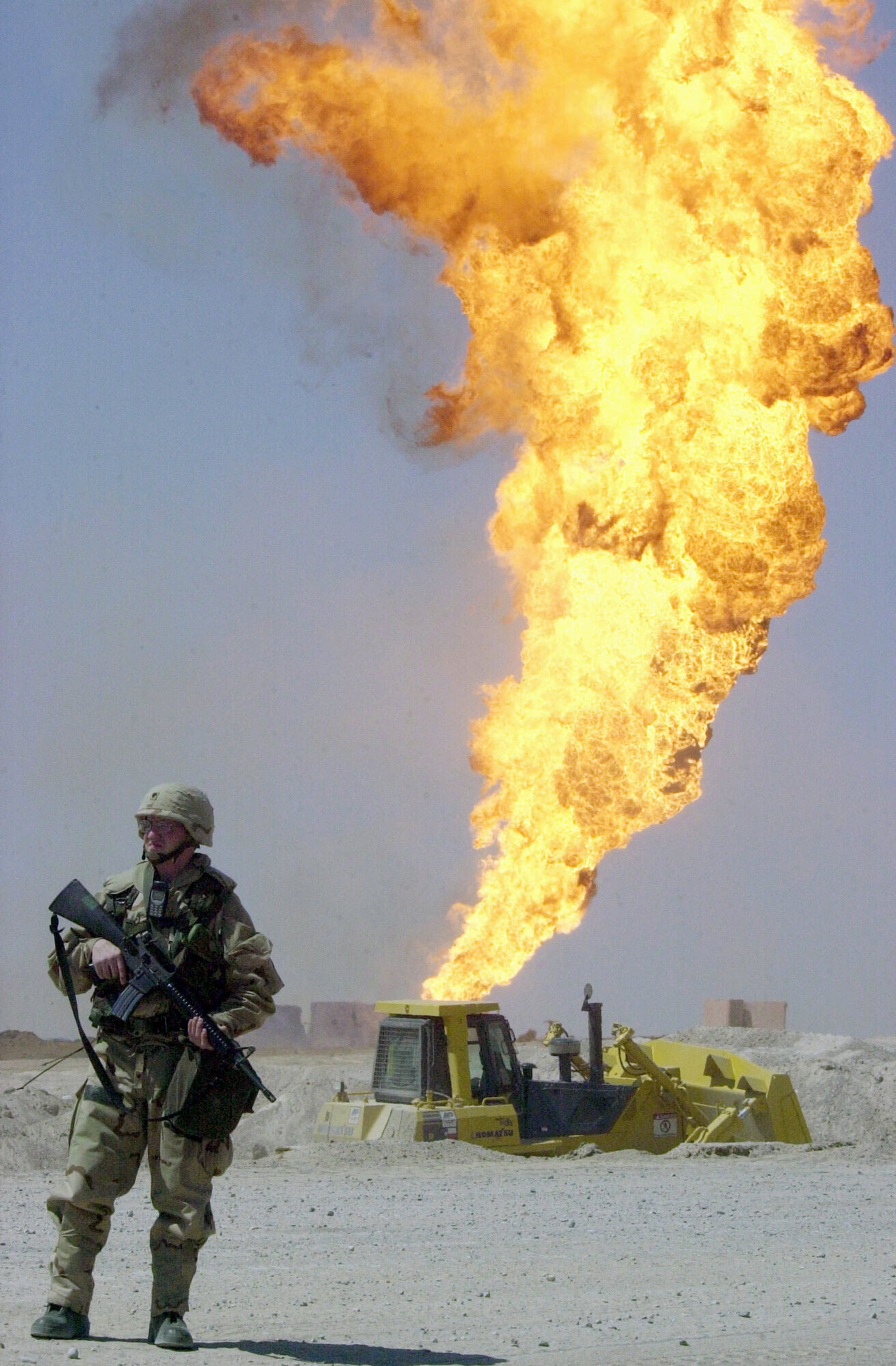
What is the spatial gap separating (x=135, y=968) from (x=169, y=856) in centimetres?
51

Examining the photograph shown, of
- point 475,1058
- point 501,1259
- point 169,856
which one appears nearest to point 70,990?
point 169,856

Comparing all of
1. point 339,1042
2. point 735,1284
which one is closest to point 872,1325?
point 735,1284

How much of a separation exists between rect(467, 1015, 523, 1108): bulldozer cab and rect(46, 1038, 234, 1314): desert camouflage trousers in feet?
34.9

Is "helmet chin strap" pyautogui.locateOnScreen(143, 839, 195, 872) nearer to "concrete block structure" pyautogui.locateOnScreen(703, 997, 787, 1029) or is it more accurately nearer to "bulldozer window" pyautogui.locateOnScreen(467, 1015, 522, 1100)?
"bulldozer window" pyautogui.locateOnScreen(467, 1015, 522, 1100)

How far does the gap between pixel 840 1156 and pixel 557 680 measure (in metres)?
6.79

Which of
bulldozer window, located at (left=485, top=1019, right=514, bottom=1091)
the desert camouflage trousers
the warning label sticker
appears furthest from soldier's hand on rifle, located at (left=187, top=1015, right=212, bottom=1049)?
the warning label sticker

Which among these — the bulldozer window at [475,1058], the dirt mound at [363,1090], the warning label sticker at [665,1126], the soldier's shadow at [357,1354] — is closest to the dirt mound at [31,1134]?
the dirt mound at [363,1090]

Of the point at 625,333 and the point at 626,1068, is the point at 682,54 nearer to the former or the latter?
the point at 625,333

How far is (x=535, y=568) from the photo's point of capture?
2330 centimetres

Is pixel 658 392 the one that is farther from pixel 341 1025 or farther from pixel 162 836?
pixel 341 1025

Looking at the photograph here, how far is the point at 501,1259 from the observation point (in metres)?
10.9

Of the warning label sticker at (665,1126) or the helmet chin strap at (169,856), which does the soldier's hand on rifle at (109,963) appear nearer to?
the helmet chin strap at (169,856)

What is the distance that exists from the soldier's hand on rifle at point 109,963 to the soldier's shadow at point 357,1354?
1594 millimetres

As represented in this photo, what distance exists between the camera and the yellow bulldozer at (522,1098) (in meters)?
17.9
